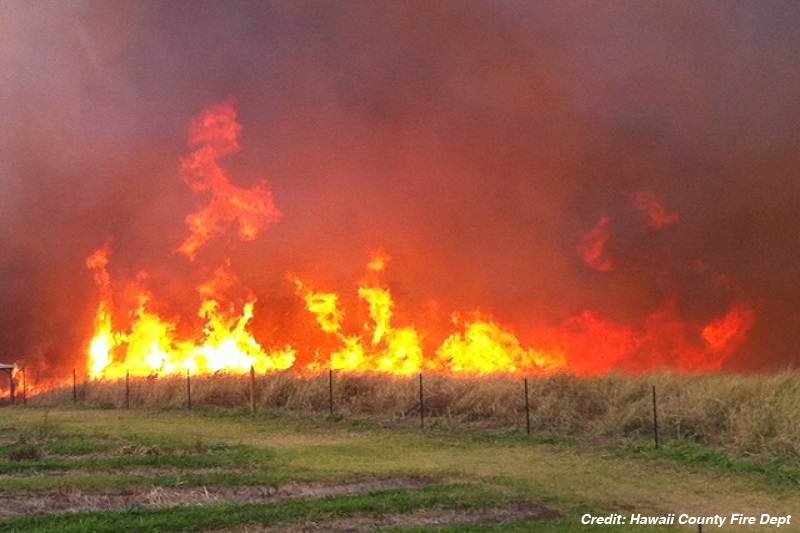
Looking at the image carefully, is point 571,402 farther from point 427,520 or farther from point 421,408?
point 427,520

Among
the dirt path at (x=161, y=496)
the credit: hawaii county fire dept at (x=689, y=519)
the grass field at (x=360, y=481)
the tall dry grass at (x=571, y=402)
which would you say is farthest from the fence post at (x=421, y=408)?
the credit: hawaii county fire dept at (x=689, y=519)

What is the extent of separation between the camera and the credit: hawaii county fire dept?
12430 mm

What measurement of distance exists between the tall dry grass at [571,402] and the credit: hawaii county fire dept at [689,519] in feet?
15.2

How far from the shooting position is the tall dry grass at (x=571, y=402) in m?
19.0

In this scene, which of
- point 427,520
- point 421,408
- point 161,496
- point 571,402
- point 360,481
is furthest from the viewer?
point 421,408

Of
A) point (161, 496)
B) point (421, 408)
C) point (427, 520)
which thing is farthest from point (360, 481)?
point (421, 408)

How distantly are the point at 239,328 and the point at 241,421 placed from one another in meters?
14.7

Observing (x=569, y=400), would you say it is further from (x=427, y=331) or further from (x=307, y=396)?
(x=427, y=331)

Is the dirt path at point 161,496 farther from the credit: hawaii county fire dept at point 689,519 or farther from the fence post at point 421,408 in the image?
the fence post at point 421,408

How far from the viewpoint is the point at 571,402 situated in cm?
2380

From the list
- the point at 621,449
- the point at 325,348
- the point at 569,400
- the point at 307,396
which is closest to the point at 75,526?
the point at 621,449

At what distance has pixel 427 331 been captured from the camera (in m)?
40.3

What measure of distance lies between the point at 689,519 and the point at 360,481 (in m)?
6.06

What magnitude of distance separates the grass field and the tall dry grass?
3.43 ft
